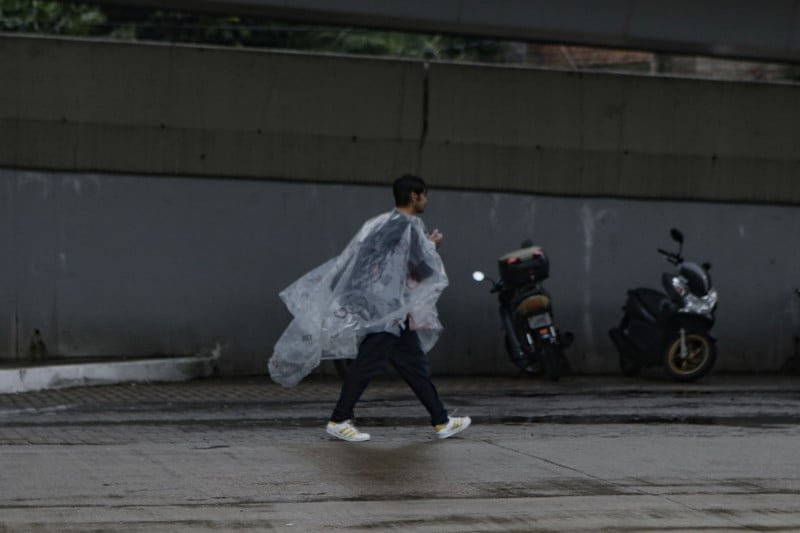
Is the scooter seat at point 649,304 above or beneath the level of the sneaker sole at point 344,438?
above

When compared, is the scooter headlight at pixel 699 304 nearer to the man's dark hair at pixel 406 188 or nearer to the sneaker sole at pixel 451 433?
the sneaker sole at pixel 451 433

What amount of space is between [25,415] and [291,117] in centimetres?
444

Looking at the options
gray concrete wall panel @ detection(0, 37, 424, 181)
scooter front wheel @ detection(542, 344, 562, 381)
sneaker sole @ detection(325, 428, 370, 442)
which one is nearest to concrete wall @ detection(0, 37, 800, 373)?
gray concrete wall panel @ detection(0, 37, 424, 181)

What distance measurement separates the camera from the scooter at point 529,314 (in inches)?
553

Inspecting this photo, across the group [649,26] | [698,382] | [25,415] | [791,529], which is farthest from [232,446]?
[649,26]

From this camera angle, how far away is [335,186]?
14508 mm

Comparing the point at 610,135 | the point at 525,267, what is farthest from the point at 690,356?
the point at 610,135

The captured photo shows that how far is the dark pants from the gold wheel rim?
509 centimetres

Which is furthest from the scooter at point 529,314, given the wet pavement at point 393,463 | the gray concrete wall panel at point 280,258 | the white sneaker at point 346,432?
the white sneaker at point 346,432

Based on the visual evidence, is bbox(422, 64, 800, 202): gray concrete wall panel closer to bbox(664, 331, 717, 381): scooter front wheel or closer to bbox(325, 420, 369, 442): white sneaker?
bbox(664, 331, 717, 381): scooter front wheel

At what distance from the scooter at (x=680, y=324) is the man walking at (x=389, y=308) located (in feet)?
16.2

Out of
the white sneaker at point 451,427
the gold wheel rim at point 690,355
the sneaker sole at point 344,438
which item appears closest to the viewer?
the sneaker sole at point 344,438

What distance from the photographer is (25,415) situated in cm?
1102

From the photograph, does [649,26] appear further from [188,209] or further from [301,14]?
[188,209]
